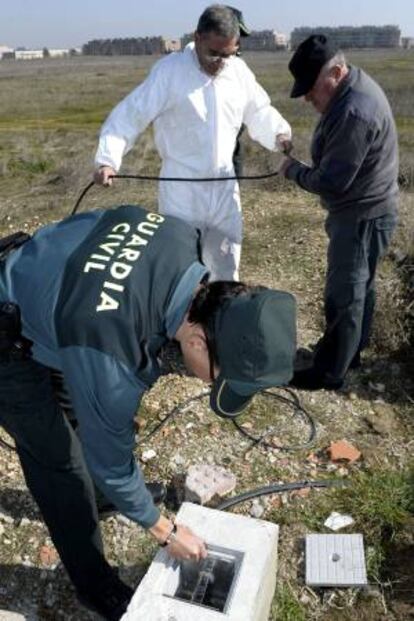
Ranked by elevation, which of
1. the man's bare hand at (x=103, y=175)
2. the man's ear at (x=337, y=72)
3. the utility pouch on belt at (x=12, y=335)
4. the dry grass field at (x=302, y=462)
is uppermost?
the man's ear at (x=337, y=72)

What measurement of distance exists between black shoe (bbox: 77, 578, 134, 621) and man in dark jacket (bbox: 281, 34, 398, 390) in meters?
1.73

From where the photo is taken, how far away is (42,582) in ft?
8.29

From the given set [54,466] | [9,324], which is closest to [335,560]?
[54,466]

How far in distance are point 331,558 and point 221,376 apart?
1.37 meters

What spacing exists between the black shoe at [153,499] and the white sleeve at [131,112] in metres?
1.61

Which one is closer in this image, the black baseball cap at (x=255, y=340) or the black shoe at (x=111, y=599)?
the black baseball cap at (x=255, y=340)

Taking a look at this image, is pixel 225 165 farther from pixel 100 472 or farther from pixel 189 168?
pixel 100 472

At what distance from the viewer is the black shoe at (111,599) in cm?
226

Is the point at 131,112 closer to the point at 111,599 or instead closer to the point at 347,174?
the point at 347,174

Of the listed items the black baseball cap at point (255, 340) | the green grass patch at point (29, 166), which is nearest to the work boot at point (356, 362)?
the black baseball cap at point (255, 340)

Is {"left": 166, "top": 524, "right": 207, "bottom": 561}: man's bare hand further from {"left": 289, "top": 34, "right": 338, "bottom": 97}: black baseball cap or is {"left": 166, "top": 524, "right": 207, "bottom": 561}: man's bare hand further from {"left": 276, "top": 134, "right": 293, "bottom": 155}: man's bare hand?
{"left": 276, "top": 134, "right": 293, "bottom": 155}: man's bare hand

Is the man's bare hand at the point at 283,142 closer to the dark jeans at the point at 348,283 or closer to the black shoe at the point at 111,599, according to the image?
the dark jeans at the point at 348,283

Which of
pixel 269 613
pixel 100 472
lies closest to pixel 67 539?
pixel 100 472

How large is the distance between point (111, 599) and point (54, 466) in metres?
0.59
